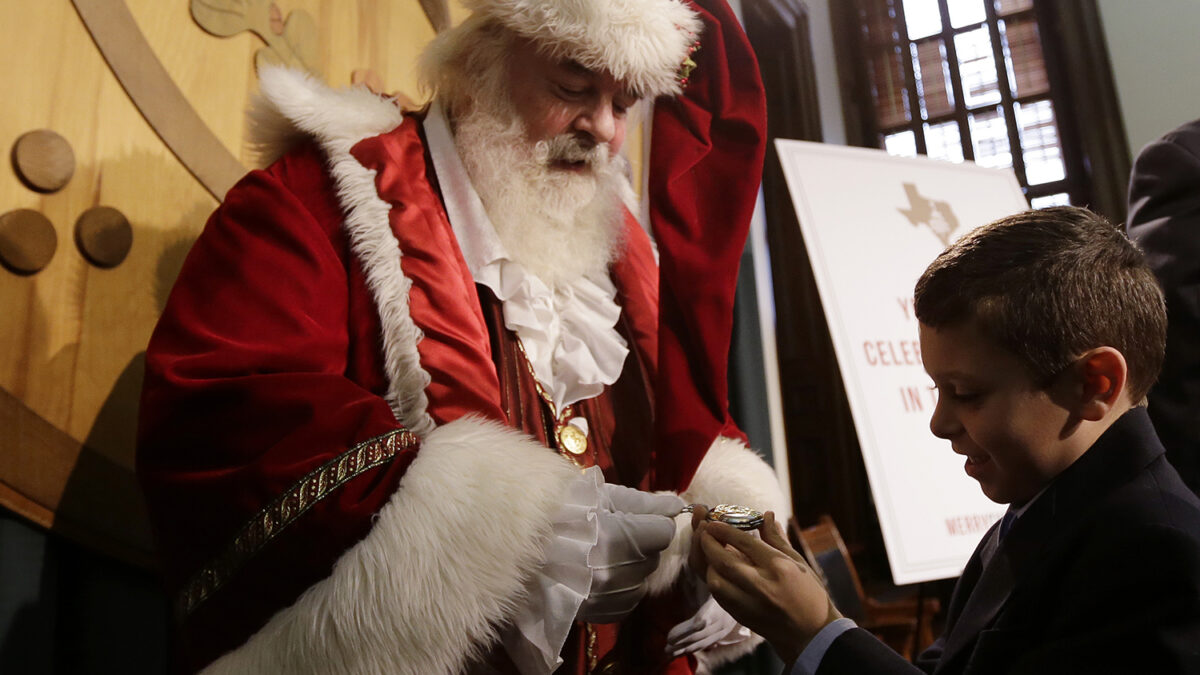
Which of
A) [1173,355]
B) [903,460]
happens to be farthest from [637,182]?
[1173,355]

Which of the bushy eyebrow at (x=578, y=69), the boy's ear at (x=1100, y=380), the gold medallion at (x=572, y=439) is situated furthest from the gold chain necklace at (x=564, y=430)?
the boy's ear at (x=1100, y=380)

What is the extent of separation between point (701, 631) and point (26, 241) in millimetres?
1071

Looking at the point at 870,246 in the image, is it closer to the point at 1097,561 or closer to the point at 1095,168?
the point at 1097,561

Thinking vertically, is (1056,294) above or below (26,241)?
below

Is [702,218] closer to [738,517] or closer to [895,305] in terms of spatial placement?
[738,517]

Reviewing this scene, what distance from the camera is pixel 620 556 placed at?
105 centimetres

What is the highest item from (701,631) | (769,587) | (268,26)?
(268,26)

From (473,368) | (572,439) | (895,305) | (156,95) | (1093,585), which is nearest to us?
(1093,585)

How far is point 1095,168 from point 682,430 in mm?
3697

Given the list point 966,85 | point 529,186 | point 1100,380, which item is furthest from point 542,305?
point 966,85

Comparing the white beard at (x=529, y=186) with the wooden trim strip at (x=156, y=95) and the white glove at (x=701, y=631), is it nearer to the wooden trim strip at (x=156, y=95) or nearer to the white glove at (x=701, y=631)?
the wooden trim strip at (x=156, y=95)

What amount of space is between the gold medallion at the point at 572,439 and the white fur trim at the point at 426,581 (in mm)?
269

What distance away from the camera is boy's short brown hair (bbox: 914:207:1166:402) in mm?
917

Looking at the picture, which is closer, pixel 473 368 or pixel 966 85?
pixel 473 368
